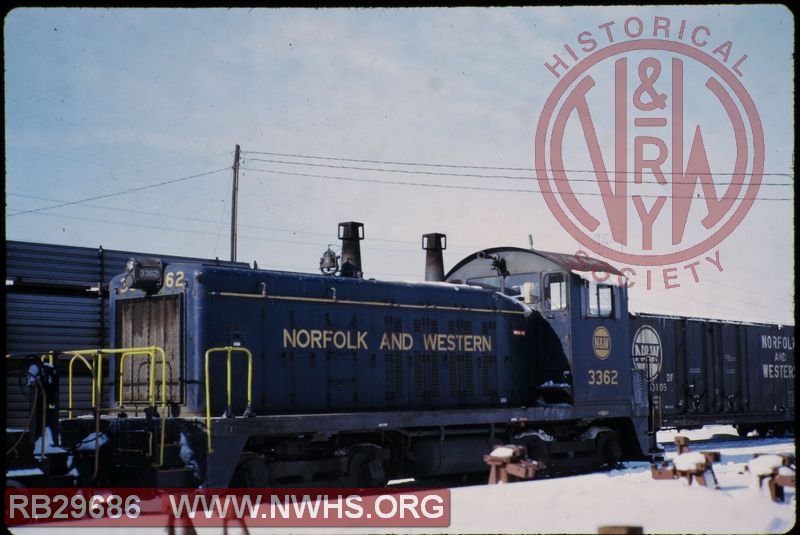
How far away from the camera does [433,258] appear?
1516 cm

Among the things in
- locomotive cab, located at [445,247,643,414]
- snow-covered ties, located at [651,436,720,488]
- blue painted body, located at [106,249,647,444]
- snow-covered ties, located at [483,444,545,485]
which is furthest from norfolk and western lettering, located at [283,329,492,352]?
snow-covered ties, located at [651,436,720,488]

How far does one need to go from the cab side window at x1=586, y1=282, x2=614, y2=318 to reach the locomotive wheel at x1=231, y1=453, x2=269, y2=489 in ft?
20.2

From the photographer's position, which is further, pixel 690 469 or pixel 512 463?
pixel 512 463

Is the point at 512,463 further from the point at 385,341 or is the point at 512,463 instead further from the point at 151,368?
the point at 151,368

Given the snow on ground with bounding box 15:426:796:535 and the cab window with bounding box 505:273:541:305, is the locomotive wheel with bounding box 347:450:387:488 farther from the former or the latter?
the cab window with bounding box 505:273:541:305

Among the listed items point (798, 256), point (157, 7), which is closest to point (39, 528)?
point (157, 7)

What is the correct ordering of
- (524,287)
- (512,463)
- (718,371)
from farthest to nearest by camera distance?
1. (718,371)
2. (524,287)
3. (512,463)

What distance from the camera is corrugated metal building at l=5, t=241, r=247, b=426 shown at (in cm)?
1521

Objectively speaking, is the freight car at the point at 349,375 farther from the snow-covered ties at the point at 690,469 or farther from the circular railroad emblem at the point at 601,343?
the snow-covered ties at the point at 690,469

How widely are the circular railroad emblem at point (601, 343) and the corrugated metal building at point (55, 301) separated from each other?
736 centimetres

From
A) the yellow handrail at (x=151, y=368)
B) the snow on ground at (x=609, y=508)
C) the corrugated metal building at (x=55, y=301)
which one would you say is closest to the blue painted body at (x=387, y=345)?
the yellow handrail at (x=151, y=368)

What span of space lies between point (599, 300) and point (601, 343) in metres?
0.68

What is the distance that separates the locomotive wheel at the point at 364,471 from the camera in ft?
37.8

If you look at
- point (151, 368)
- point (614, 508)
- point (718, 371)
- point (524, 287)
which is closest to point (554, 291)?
point (524, 287)
